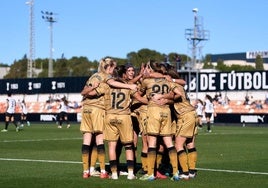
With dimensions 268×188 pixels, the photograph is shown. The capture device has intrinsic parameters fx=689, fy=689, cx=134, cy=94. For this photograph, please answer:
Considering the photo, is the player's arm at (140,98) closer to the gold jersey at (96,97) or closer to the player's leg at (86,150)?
the gold jersey at (96,97)

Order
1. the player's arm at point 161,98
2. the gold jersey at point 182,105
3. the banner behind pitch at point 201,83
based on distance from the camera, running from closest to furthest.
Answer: the player's arm at point 161,98
the gold jersey at point 182,105
the banner behind pitch at point 201,83

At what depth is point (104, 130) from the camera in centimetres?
1416

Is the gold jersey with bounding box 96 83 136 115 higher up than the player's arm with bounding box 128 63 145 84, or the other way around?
the player's arm with bounding box 128 63 145 84

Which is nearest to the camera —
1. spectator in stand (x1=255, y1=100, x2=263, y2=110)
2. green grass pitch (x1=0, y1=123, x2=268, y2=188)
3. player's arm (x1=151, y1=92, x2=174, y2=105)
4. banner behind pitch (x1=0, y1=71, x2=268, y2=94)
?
green grass pitch (x1=0, y1=123, x2=268, y2=188)

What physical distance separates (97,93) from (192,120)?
206 cm

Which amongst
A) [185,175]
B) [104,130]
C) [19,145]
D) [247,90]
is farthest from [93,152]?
A: [247,90]

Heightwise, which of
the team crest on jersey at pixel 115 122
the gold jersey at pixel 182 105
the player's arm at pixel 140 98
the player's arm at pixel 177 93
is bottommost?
the team crest on jersey at pixel 115 122

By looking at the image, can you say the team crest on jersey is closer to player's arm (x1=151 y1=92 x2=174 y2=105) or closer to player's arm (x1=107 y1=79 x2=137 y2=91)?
player's arm (x1=107 y1=79 x2=137 y2=91)

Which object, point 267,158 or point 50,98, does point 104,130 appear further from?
point 50,98

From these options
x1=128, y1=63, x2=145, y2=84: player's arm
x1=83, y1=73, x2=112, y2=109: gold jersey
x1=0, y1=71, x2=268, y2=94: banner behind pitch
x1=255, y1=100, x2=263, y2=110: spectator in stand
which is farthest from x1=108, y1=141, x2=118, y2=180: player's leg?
x1=0, y1=71, x2=268, y2=94: banner behind pitch

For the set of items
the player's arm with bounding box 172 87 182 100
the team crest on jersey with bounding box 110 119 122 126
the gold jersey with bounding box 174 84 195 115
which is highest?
the player's arm with bounding box 172 87 182 100

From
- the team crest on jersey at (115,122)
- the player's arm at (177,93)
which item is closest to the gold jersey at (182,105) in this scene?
the player's arm at (177,93)

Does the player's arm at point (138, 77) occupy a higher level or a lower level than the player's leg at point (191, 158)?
higher

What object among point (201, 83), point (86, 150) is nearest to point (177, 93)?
point (86, 150)
